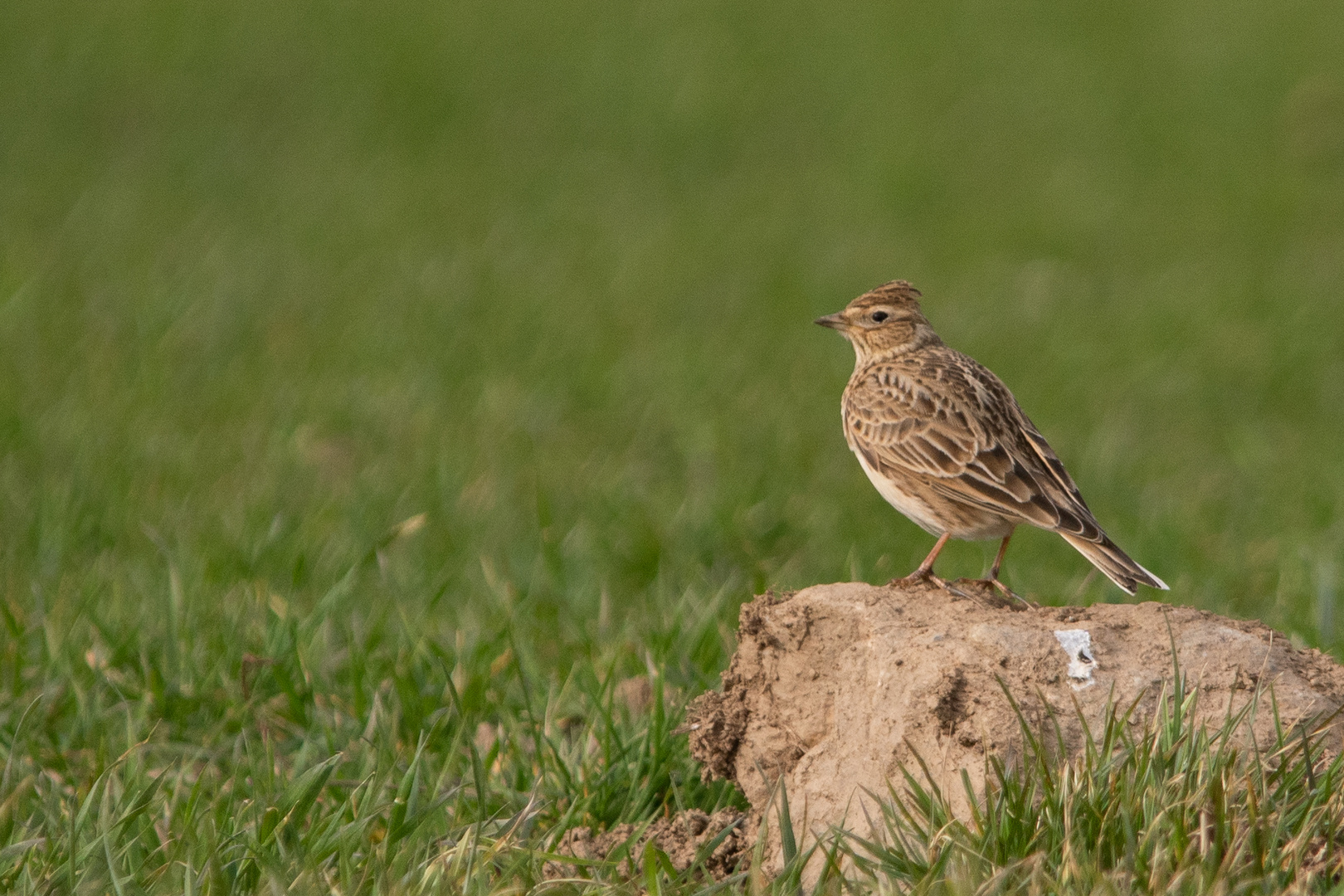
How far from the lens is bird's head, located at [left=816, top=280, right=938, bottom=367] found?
5895mm

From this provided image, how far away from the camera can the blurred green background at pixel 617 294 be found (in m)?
7.18

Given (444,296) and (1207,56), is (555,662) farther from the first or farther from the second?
(1207,56)

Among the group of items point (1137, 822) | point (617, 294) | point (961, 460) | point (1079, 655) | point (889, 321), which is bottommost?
point (617, 294)

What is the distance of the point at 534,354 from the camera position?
37.0 feet

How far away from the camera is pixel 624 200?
55.2 feet

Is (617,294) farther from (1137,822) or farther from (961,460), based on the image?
(1137,822)

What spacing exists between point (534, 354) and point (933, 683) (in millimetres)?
7589

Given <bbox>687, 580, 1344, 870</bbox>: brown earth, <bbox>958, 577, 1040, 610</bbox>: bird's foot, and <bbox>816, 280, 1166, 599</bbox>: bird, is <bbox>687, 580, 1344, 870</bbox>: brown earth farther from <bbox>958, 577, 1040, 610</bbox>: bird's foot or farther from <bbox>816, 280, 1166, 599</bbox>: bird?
<bbox>816, 280, 1166, 599</bbox>: bird

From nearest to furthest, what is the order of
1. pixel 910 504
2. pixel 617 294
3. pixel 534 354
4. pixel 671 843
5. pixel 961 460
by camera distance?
pixel 671 843 < pixel 961 460 < pixel 910 504 < pixel 534 354 < pixel 617 294

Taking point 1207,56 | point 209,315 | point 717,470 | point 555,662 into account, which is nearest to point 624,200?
point 209,315

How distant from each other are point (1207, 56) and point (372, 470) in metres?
17.3

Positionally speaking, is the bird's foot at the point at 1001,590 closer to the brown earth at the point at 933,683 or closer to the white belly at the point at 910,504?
the brown earth at the point at 933,683

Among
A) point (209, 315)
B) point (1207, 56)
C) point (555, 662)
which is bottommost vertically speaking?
point (209, 315)

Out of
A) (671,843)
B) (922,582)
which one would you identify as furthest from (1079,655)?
(671,843)
